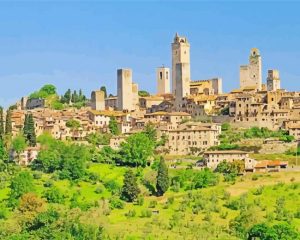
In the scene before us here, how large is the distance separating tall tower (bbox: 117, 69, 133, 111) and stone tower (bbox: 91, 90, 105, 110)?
57.2 inches

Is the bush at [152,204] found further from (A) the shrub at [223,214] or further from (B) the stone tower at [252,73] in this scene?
(B) the stone tower at [252,73]

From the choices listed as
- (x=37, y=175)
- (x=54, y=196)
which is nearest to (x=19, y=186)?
(x=54, y=196)

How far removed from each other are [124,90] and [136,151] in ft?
57.5

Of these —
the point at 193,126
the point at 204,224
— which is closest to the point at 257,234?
the point at 204,224

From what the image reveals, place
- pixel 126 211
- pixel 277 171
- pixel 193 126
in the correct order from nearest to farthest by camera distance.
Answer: pixel 126 211 < pixel 277 171 < pixel 193 126

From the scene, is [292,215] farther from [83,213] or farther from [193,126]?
[193,126]

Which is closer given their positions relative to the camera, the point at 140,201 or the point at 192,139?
the point at 140,201

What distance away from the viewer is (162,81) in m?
82.2

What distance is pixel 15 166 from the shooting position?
6009cm

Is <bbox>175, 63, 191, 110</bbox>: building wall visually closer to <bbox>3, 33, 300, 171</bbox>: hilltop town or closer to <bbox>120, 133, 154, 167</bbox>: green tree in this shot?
<bbox>3, 33, 300, 171</bbox>: hilltop town

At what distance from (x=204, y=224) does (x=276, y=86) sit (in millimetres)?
29425

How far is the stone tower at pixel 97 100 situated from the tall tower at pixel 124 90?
1453 millimetres

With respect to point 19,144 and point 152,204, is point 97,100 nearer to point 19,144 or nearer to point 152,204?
point 19,144

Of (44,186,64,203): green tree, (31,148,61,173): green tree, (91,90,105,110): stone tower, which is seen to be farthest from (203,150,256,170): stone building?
(91,90,105,110): stone tower
